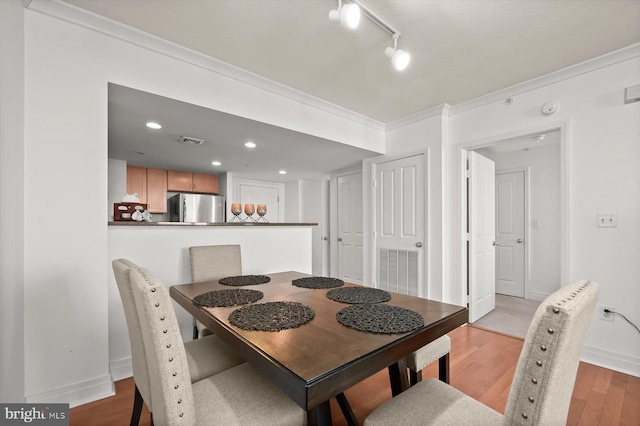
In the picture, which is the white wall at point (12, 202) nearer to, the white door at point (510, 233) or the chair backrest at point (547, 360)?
the chair backrest at point (547, 360)

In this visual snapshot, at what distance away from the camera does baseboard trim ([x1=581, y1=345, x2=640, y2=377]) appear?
82.2 inches

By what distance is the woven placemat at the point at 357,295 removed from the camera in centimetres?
150

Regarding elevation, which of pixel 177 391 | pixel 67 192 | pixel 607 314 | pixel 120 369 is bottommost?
pixel 120 369

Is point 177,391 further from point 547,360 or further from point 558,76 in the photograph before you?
point 558,76

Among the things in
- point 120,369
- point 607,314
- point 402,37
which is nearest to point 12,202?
point 120,369

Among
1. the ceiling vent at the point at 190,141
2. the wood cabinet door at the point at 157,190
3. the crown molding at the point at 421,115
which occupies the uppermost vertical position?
the crown molding at the point at 421,115

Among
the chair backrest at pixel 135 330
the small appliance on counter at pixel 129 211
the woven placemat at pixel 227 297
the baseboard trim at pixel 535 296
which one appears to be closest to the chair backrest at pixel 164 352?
the chair backrest at pixel 135 330

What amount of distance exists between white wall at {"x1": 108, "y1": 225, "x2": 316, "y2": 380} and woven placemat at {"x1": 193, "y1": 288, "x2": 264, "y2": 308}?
813 mm

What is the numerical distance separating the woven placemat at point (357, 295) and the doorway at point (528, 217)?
2.98m

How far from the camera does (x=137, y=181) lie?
4465 millimetres

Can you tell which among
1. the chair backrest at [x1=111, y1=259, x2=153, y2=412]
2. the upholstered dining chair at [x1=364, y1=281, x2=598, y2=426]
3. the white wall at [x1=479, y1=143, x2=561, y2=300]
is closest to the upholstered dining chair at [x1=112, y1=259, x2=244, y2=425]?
the chair backrest at [x1=111, y1=259, x2=153, y2=412]

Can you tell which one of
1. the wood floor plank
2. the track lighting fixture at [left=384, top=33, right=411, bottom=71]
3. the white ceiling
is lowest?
the wood floor plank

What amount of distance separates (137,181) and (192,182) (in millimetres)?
812

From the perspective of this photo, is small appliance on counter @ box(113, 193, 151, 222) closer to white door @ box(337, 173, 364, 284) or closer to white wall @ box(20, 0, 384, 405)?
white wall @ box(20, 0, 384, 405)
